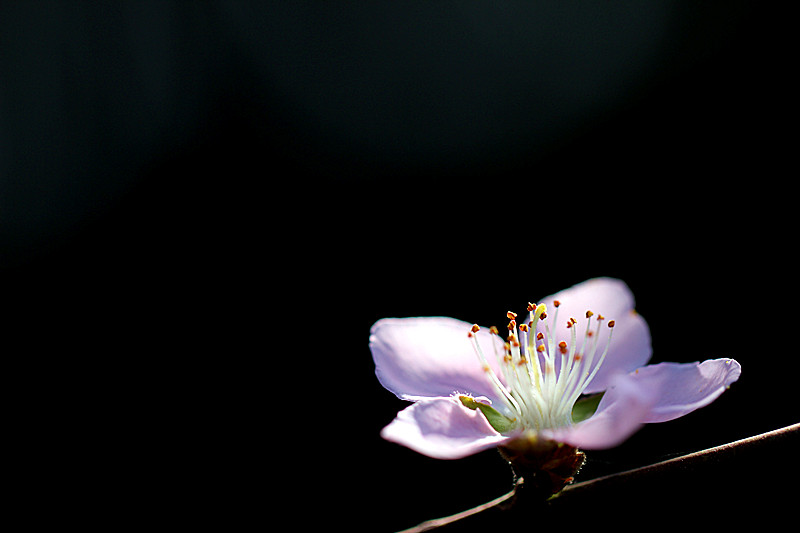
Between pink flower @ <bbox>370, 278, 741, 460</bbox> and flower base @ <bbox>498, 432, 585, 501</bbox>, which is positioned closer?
flower base @ <bbox>498, 432, 585, 501</bbox>

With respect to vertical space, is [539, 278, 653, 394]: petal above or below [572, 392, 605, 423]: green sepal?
above

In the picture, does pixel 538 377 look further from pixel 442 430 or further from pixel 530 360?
pixel 442 430

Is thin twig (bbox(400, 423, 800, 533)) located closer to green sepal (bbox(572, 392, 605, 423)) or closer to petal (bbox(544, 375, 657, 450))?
petal (bbox(544, 375, 657, 450))

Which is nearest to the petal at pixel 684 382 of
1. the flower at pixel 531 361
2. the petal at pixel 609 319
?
the flower at pixel 531 361

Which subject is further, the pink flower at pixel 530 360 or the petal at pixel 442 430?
the pink flower at pixel 530 360

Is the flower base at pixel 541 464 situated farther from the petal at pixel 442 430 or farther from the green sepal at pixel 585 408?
the green sepal at pixel 585 408

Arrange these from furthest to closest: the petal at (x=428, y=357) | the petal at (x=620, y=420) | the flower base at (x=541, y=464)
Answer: the petal at (x=428, y=357), the flower base at (x=541, y=464), the petal at (x=620, y=420)

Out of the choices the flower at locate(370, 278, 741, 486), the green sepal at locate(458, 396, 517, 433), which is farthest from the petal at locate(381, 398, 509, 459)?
the green sepal at locate(458, 396, 517, 433)
